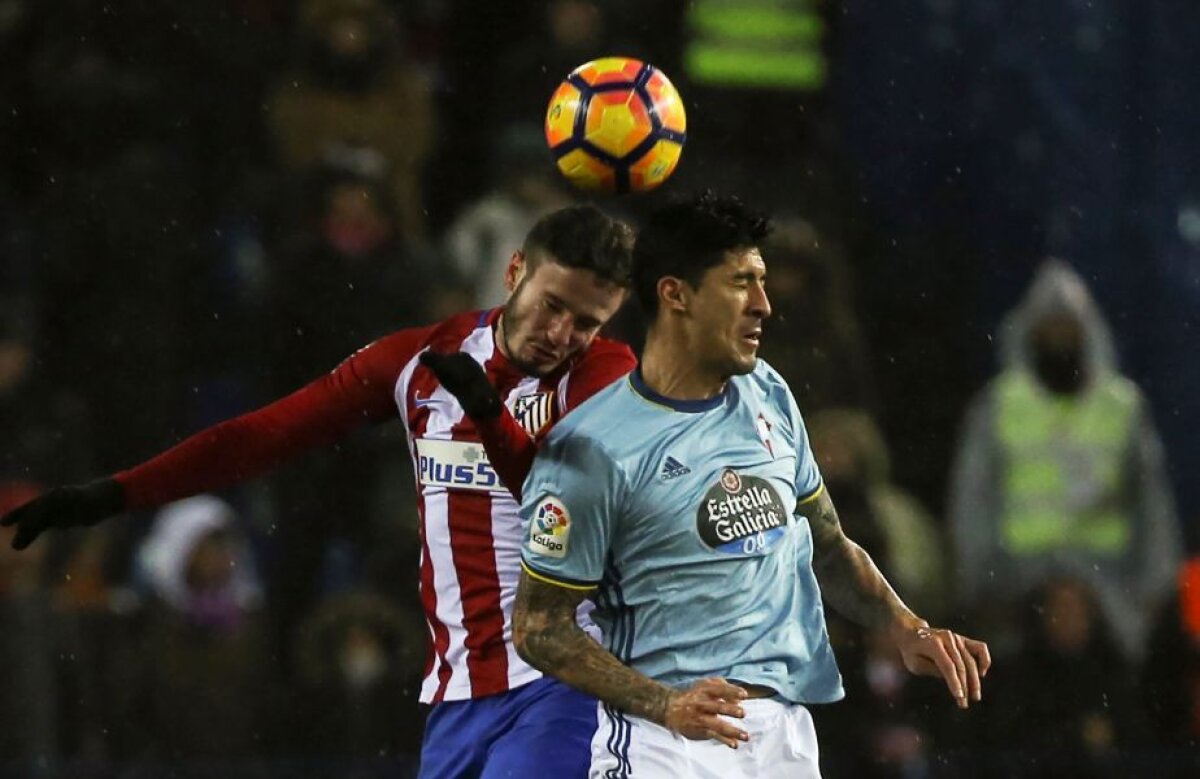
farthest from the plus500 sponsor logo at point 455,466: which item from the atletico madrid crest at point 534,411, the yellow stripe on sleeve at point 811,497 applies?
the yellow stripe on sleeve at point 811,497

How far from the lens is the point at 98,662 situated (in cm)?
796

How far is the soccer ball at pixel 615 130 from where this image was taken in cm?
553

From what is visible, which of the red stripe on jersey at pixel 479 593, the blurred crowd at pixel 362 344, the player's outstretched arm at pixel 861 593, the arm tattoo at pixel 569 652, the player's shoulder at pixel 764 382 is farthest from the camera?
the blurred crowd at pixel 362 344

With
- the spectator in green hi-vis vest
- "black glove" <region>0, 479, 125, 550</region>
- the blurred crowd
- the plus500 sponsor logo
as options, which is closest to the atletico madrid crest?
the plus500 sponsor logo

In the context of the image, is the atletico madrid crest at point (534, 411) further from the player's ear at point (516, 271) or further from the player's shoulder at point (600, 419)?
the player's shoulder at point (600, 419)

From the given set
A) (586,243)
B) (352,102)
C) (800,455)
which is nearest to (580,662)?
(800,455)

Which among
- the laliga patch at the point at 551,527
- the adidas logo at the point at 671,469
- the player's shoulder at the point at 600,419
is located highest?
the player's shoulder at the point at 600,419

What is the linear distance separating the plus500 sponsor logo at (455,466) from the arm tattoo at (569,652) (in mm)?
599

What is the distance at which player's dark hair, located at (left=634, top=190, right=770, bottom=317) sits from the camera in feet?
15.2

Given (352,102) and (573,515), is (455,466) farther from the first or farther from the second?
(352,102)

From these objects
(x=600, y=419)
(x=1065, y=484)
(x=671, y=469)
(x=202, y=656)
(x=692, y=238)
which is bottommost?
(x=202, y=656)

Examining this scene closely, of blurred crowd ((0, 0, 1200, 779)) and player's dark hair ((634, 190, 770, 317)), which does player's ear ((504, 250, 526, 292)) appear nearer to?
player's dark hair ((634, 190, 770, 317))

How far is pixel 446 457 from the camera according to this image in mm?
5230

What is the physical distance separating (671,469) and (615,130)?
4.09 ft
